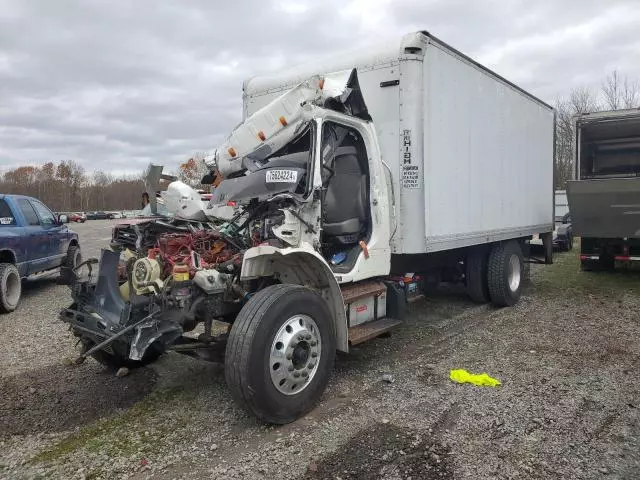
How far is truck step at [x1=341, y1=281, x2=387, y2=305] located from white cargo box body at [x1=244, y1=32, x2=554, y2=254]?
1.59 ft

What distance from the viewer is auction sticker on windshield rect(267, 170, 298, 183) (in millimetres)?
4492

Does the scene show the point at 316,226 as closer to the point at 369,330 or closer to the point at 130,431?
the point at 369,330

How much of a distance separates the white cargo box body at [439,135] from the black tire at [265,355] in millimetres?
1855

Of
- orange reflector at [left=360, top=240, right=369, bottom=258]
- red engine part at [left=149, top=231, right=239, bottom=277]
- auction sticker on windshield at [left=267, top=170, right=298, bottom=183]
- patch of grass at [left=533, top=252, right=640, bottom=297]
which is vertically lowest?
patch of grass at [left=533, top=252, right=640, bottom=297]

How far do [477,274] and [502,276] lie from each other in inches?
15.0

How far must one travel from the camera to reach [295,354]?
4.09 m

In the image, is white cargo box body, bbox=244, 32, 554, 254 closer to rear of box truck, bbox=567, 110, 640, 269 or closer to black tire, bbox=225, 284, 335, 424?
black tire, bbox=225, 284, 335, 424

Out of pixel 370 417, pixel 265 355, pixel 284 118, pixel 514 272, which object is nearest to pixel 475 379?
pixel 370 417

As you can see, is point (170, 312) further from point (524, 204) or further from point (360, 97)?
point (524, 204)

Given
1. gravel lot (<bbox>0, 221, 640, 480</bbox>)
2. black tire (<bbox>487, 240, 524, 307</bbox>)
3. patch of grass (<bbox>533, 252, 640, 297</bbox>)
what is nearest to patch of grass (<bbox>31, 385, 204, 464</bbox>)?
gravel lot (<bbox>0, 221, 640, 480</bbox>)

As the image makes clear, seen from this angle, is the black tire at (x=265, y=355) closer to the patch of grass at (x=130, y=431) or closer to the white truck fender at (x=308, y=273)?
the white truck fender at (x=308, y=273)

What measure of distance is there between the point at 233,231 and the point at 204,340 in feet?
3.52

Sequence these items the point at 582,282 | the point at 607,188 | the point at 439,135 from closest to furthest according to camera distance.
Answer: the point at 439,135 → the point at 607,188 → the point at 582,282

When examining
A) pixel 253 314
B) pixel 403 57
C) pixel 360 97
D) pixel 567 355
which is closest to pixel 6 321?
pixel 253 314
